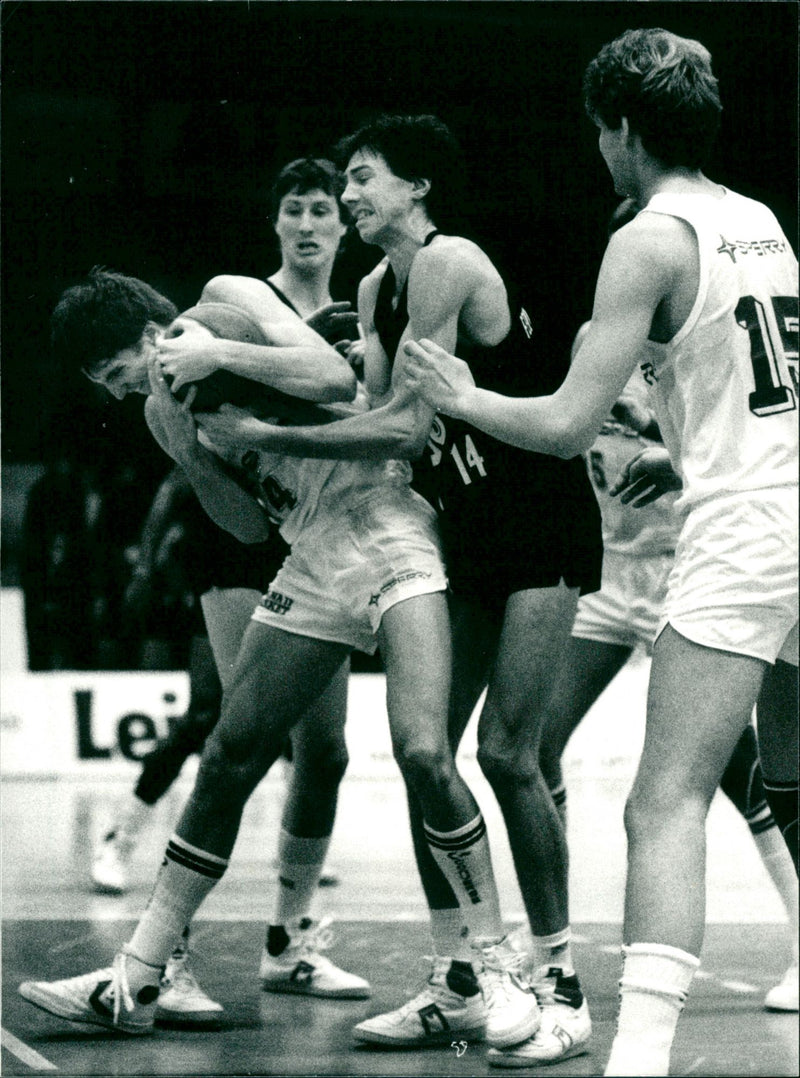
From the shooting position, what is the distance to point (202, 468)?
414cm

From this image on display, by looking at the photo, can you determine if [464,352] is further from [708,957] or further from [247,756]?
[708,957]

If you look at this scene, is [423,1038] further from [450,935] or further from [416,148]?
[416,148]

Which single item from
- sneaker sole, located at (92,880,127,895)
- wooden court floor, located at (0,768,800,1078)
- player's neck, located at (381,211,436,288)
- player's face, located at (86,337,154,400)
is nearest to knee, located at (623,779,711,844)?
wooden court floor, located at (0,768,800,1078)

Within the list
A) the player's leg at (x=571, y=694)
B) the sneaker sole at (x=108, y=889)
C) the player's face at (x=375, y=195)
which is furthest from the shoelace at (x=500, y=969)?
the sneaker sole at (x=108, y=889)

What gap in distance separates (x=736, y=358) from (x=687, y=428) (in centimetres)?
14

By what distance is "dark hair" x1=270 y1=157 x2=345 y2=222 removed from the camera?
4.15 meters

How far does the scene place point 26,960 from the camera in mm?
4766

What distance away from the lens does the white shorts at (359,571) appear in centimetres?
395

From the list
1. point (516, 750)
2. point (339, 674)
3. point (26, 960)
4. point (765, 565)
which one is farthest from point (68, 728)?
point (765, 565)

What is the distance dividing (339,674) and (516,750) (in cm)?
62

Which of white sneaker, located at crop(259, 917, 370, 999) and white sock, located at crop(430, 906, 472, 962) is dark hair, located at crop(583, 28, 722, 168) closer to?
white sock, located at crop(430, 906, 472, 962)

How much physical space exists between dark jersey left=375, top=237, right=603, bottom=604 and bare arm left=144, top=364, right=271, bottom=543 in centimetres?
46

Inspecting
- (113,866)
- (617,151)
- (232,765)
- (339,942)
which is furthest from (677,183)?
(113,866)

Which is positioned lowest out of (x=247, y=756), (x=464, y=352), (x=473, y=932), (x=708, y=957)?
(x=708, y=957)
